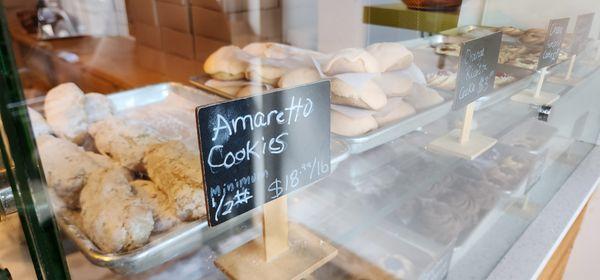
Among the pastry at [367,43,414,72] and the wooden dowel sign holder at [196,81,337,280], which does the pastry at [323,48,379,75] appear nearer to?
the pastry at [367,43,414,72]

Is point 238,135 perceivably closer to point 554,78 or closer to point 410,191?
point 410,191

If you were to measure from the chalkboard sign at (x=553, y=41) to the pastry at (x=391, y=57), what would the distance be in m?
0.35

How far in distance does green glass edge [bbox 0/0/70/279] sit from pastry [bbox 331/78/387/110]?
0.65 meters

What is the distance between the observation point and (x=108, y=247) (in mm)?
544

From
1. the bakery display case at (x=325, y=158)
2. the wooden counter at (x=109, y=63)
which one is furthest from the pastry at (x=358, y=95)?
the wooden counter at (x=109, y=63)

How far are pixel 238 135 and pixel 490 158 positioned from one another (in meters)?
0.87

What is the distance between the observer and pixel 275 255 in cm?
62

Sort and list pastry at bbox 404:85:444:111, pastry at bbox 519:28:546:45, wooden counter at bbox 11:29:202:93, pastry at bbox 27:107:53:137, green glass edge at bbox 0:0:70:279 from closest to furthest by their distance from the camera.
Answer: green glass edge at bbox 0:0:70:279, pastry at bbox 27:107:53:137, pastry at bbox 404:85:444:111, pastry at bbox 519:28:546:45, wooden counter at bbox 11:29:202:93

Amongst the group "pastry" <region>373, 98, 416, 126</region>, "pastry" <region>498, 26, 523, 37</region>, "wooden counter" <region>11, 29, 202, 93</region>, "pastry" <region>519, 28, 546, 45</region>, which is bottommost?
"wooden counter" <region>11, 29, 202, 93</region>

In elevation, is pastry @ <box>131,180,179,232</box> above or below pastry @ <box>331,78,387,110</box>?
below

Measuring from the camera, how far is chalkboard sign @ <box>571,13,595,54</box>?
3.92 ft

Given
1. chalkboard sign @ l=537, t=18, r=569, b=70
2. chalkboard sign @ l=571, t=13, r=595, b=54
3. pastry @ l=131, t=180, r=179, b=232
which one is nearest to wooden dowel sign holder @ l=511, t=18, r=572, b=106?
chalkboard sign @ l=537, t=18, r=569, b=70

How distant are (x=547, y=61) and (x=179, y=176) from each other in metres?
1.01

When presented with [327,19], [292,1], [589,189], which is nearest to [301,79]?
[589,189]
